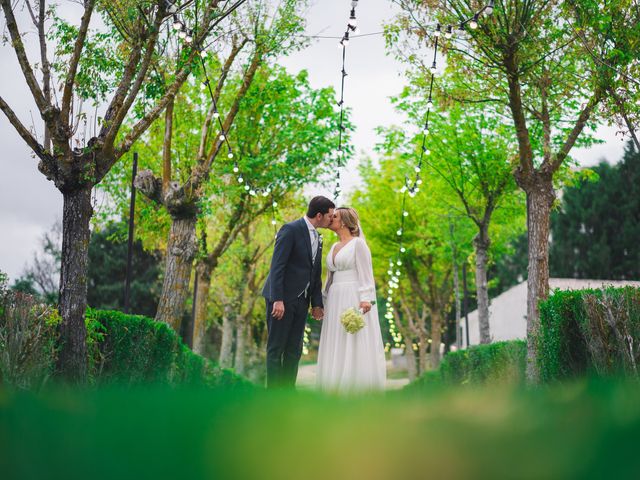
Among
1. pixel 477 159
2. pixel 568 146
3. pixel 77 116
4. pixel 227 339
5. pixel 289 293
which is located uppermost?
pixel 477 159

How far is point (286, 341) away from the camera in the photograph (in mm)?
7254

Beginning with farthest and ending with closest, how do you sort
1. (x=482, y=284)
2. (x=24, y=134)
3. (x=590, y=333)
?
(x=482, y=284), (x=24, y=134), (x=590, y=333)

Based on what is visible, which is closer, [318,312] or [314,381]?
[318,312]

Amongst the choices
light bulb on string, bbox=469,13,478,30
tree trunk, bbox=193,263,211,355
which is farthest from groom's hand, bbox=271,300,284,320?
tree trunk, bbox=193,263,211,355

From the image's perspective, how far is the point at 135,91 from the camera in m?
8.37

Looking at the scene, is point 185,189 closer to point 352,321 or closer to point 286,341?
point 286,341

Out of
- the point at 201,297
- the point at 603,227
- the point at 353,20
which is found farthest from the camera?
the point at 603,227

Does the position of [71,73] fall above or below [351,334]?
above

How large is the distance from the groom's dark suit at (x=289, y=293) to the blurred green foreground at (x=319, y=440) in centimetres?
629

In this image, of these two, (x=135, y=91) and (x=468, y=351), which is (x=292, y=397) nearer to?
(x=135, y=91)

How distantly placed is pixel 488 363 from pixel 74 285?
393 inches

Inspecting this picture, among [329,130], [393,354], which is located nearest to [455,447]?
[329,130]

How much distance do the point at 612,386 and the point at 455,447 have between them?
400 millimetres

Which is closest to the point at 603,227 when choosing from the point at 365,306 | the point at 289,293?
the point at 365,306
